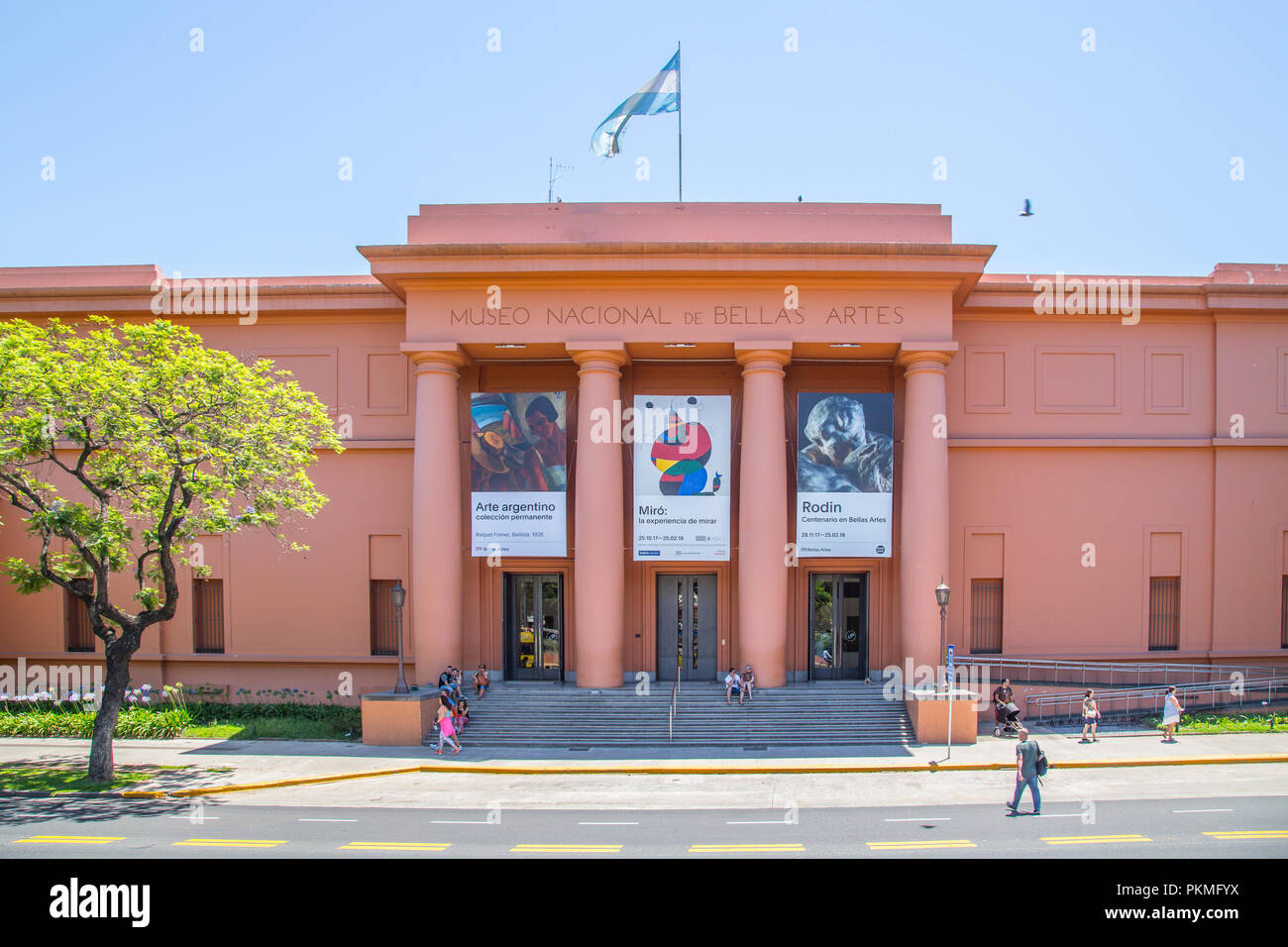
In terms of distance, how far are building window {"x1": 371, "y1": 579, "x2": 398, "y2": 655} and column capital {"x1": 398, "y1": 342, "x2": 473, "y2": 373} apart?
6.89 metres

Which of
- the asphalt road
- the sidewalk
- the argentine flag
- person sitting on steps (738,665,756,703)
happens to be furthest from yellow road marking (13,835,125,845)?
the argentine flag

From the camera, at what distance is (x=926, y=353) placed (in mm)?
22188

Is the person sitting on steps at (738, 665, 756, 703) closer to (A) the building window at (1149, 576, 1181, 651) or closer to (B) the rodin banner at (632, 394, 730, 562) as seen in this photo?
(B) the rodin banner at (632, 394, 730, 562)

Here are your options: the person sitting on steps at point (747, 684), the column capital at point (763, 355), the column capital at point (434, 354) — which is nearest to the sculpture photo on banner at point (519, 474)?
the column capital at point (434, 354)

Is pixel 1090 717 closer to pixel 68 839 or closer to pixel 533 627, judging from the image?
pixel 533 627

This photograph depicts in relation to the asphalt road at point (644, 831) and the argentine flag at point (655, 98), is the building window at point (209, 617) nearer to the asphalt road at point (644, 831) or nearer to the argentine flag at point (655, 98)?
the asphalt road at point (644, 831)

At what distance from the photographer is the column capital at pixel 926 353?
72.6ft

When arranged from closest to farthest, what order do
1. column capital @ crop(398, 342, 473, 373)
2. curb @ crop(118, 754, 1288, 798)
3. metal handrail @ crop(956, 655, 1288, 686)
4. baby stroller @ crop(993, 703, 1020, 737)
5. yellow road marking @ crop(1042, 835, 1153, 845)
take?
yellow road marking @ crop(1042, 835, 1153, 845) < curb @ crop(118, 754, 1288, 798) < baby stroller @ crop(993, 703, 1020, 737) < column capital @ crop(398, 342, 473, 373) < metal handrail @ crop(956, 655, 1288, 686)

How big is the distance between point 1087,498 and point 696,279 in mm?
13735

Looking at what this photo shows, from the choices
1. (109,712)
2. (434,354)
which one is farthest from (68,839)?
(434,354)

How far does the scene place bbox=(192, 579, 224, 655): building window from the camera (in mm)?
25375

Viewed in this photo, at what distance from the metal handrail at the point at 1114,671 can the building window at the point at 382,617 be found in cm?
1706
